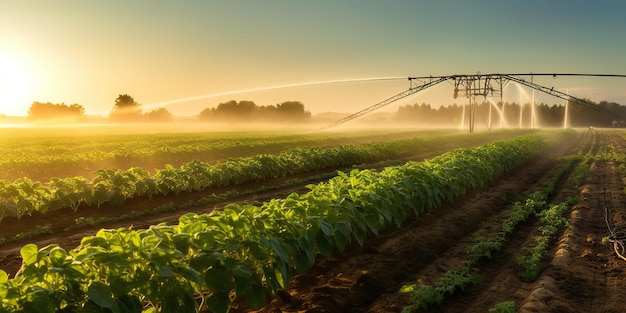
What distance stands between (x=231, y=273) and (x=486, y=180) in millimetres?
12260

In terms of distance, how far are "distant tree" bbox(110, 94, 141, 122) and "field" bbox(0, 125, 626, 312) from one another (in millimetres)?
96560

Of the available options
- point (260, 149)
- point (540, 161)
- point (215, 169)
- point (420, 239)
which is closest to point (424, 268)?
point (420, 239)

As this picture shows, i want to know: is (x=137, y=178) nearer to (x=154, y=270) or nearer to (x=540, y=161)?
(x=154, y=270)

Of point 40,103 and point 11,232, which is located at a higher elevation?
point 40,103

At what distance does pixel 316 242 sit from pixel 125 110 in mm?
114463

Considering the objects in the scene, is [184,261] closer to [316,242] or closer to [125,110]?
[316,242]

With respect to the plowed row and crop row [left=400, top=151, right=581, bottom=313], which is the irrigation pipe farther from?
crop row [left=400, top=151, right=581, bottom=313]

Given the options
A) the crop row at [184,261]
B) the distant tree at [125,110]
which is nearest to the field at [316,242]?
the crop row at [184,261]

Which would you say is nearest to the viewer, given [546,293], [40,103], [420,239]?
[546,293]

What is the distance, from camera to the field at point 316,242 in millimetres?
3852

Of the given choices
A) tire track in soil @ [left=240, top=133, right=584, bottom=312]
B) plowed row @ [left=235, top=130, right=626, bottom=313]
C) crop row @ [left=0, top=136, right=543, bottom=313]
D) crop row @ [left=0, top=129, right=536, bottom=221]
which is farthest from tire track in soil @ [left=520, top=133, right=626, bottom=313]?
crop row @ [left=0, top=129, right=536, bottom=221]

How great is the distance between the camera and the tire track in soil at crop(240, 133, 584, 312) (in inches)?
227

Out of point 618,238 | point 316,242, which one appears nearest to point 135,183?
point 316,242

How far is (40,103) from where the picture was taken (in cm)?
10525
